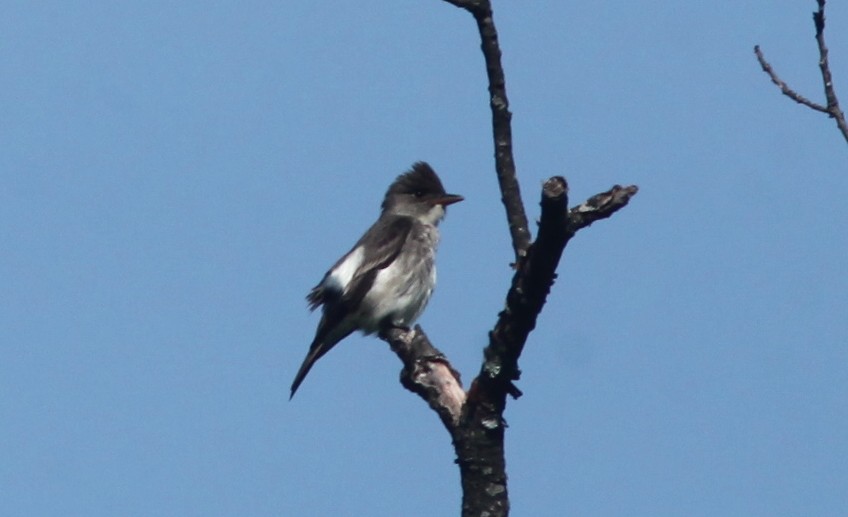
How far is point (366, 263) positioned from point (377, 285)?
351mm

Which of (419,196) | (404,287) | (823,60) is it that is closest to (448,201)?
(419,196)

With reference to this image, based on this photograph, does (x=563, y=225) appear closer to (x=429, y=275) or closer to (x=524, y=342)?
(x=524, y=342)

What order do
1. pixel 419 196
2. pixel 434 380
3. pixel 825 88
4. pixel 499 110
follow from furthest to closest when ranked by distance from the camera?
pixel 419 196
pixel 499 110
pixel 434 380
pixel 825 88

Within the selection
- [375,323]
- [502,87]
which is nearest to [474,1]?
[502,87]

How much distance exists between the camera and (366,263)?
37.4ft

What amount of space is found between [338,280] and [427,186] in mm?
1777

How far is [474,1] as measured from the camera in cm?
695

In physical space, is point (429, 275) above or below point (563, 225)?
above

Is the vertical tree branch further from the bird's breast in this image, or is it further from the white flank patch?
the white flank patch

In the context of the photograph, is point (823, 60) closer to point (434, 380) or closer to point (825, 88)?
point (825, 88)

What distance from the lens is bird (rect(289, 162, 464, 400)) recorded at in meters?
11.1

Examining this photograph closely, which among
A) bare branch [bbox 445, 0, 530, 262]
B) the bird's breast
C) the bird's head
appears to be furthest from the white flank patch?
bare branch [bbox 445, 0, 530, 262]

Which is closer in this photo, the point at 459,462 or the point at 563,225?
the point at 563,225

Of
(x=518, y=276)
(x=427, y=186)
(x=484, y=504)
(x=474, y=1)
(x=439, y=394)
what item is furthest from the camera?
(x=427, y=186)
